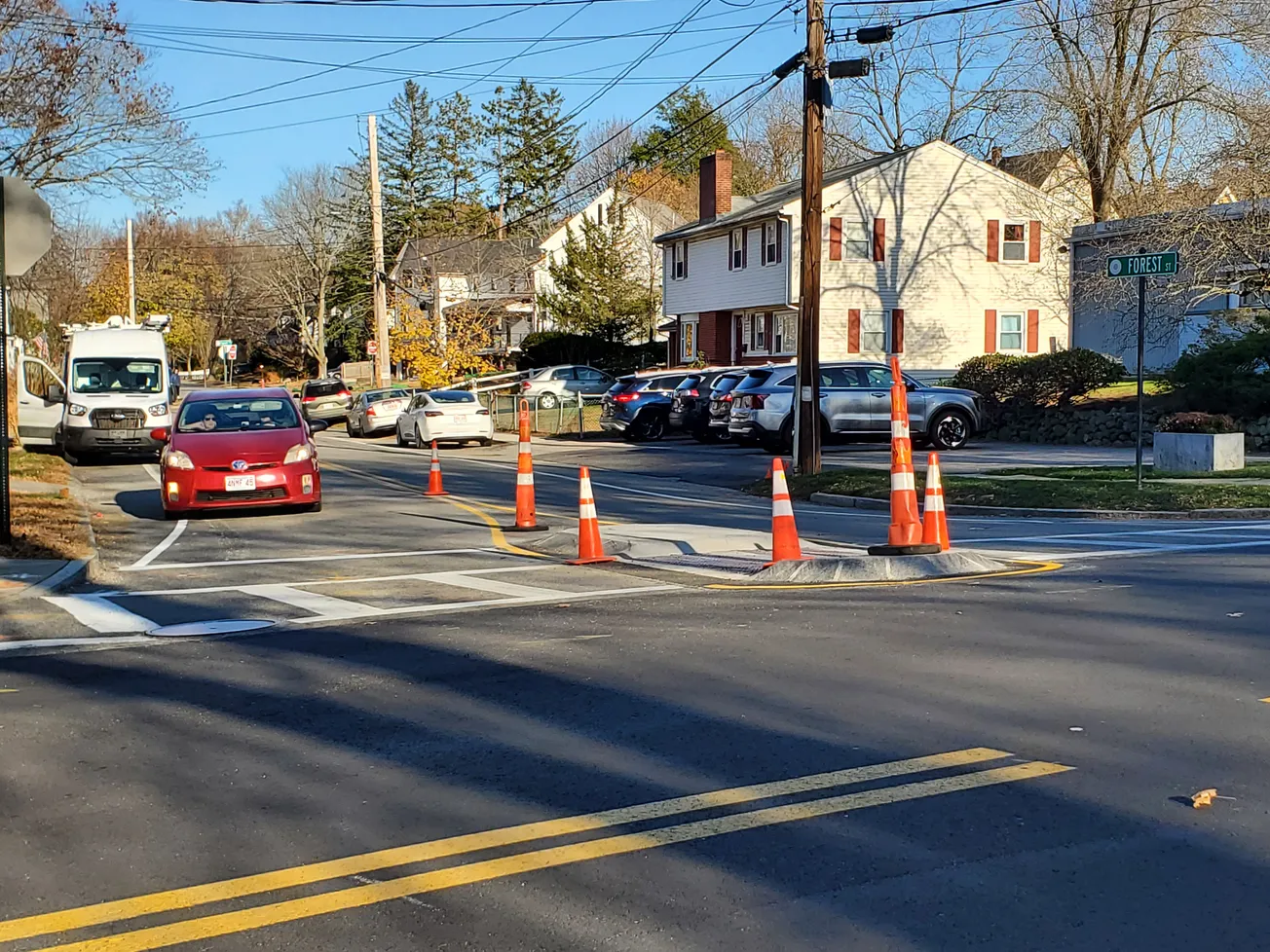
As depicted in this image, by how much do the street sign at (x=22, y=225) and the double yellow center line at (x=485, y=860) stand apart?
9.70 metres

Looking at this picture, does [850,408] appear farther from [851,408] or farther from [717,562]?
[717,562]

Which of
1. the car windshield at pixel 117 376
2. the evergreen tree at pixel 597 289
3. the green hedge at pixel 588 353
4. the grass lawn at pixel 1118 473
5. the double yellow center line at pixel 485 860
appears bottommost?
the double yellow center line at pixel 485 860

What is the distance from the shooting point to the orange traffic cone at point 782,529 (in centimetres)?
1109

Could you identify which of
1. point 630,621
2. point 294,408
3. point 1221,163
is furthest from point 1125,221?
point 630,621

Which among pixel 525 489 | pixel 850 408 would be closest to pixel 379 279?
pixel 850 408

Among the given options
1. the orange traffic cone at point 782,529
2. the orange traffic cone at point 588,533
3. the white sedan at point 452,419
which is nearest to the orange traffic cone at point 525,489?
the orange traffic cone at point 588,533

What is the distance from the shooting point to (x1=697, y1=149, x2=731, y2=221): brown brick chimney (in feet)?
178

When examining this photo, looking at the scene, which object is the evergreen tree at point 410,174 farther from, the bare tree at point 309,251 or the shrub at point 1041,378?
the shrub at point 1041,378

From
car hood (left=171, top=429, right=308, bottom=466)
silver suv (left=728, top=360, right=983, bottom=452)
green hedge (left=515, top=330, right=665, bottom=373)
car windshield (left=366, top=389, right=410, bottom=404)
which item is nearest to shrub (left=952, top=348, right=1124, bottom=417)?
silver suv (left=728, top=360, right=983, bottom=452)

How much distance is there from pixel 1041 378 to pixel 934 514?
20228mm

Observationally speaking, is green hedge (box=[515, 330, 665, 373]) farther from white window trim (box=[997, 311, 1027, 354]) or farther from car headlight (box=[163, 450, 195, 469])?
car headlight (box=[163, 450, 195, 469])

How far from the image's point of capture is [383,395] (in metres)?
42.5

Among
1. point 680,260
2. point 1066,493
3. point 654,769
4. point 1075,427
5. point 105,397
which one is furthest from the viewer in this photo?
point 680,260

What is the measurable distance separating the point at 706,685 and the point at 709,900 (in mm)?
2845
